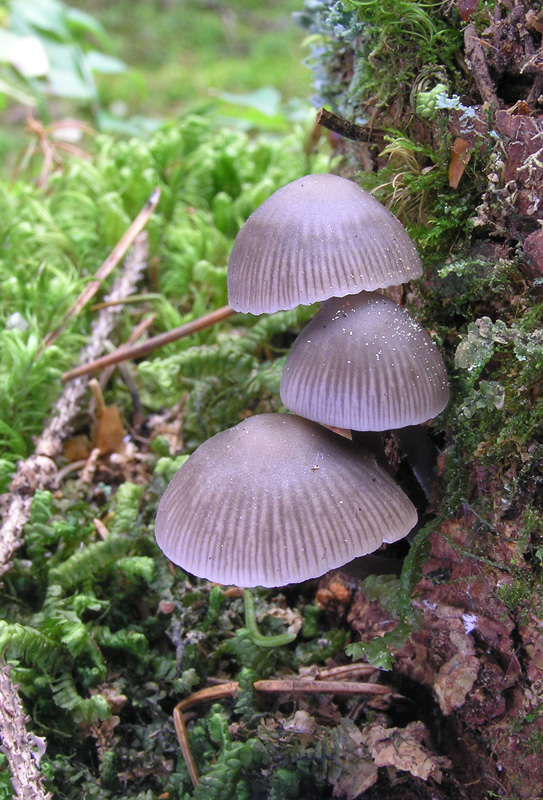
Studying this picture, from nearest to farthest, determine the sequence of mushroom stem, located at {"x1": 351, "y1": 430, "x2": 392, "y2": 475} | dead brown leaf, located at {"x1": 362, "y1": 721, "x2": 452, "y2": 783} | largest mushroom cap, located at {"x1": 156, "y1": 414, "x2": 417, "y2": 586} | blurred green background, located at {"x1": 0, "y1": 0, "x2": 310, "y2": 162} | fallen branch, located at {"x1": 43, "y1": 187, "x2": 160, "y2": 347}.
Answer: largest mushroom cap, located at {"x1": 156, "y1": 414, "x2": 417, "y2": 586} < dead brown leaf, located at {"x1": 362, "y1": 721, "x2": 452, "y2": 783} < mushroom stem, located at {"x1": 351, "y1": 430, "x2": 392, "y2": 475} < fallen branch, located at {"x1": 43, "y1": 187, "x2": 160, "y2": 347} < blurred green background, located at {"x1": 0, "y1": 0, "x2": 310, "y2": 162}

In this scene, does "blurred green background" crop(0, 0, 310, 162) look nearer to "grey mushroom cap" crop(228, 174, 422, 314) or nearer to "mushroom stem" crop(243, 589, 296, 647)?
"grey mushroom cap" crop(228, 174, 422, 314)

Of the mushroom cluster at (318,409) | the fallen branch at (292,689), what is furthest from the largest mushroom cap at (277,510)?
the fallen branch at (292,689)

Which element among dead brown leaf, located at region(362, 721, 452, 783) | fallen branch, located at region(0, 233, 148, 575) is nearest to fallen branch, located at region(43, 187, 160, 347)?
fallen branch, located at region(0, 233, 148, 575)

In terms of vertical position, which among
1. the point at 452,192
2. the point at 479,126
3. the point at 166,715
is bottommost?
the point at 166,715

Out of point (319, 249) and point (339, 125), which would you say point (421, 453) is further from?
point (339, 125)

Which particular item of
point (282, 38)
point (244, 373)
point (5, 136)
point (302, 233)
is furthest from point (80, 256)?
point (282, 38)

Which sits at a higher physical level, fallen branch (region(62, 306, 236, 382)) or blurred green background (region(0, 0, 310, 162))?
blurred green background (region(0, 0, 310, 162))

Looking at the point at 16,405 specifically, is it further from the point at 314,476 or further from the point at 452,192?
the point at 452,192

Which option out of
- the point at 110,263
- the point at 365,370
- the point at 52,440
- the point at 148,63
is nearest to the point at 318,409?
the point at 365,370

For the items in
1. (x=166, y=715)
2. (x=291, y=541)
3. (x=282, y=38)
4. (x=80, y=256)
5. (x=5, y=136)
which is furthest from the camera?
(x=282, y=38)
